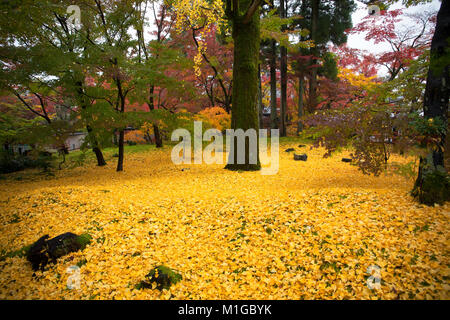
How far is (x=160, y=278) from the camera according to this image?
93.9 inches

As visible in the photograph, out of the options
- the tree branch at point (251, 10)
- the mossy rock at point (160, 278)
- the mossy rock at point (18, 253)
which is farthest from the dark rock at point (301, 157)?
the mossy rock at point (18, 253)

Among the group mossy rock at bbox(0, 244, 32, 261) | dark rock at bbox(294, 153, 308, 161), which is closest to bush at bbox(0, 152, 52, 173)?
mossy rock at bbox(0, 244, 32, 261)

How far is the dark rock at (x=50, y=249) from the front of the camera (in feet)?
8.61

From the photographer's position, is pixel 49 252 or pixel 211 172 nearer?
pixel 49 252

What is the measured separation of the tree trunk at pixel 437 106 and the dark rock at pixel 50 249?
4.89 metres

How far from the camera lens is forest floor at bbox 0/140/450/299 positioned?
226cm

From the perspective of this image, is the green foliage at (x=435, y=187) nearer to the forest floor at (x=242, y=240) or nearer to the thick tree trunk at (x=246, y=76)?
the forest floor at (x=242, y=240)

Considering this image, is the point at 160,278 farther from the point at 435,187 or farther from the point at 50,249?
the point at 435,187

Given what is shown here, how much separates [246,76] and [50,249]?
5729 mm

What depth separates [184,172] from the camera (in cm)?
708

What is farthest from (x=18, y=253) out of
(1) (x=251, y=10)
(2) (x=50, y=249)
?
(1) (x=251, y=10)

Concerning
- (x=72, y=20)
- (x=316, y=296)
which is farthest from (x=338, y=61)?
(x=316, y=296)
